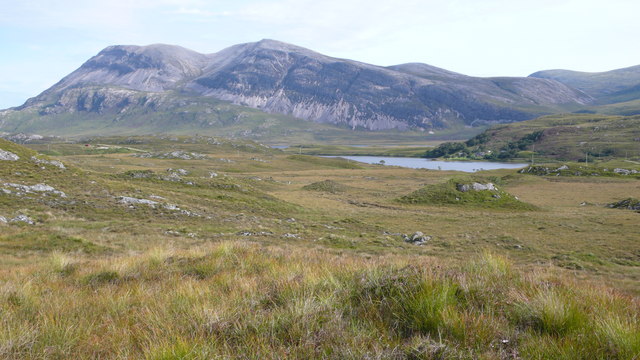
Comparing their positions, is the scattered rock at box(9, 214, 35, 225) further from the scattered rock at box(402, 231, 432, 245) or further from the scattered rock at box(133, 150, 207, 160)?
the scattered rock at box(133, 150, 207, 160)

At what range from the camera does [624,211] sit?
41.3 m

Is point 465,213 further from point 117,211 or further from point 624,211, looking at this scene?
point 117,211

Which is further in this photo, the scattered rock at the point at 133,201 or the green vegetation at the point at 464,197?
the green vegetation at the point at 464,197

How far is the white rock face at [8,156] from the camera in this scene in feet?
102

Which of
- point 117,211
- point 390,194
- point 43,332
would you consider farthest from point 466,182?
point 43,332

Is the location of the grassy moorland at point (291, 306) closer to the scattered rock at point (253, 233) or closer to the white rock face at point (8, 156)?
the scattered rock at point (253, 233)

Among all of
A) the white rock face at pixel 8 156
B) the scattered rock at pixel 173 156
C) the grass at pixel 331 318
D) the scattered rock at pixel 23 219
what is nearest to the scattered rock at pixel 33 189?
the scattered rock at pixel 23 219

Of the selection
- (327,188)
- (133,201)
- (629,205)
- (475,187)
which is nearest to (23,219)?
(133,201)

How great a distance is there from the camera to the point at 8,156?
3164 cm

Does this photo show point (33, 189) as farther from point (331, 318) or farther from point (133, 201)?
point (331, 318)

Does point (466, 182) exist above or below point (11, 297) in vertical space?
below

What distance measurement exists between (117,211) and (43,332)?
2418cm

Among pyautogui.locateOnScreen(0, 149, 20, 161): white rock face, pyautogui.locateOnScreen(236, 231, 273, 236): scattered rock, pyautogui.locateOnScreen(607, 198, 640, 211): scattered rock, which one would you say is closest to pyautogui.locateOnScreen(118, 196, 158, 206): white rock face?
pyautogui.locateOnScreen(236, 231, 273, 236): scattered rock

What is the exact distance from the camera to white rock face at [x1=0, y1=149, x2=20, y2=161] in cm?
3117
